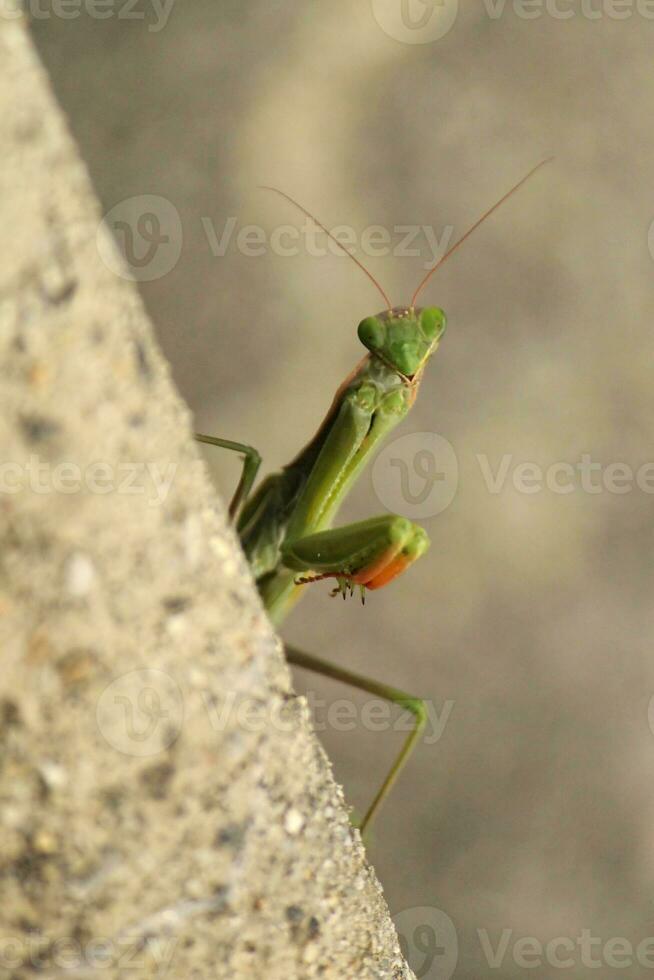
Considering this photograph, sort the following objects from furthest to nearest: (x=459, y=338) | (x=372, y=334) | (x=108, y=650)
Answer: (x=459, y=338) < (x=372, y=334) < (x=108, y=650)

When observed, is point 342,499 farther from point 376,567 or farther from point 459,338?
point 459,338

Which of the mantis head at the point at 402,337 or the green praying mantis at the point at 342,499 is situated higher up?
the mantis head at the point at 402,337

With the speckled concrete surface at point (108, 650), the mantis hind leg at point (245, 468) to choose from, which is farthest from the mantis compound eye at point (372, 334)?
the speckled concrete surface at point (108, 650)

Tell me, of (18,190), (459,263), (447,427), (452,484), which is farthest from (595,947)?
(18,190)

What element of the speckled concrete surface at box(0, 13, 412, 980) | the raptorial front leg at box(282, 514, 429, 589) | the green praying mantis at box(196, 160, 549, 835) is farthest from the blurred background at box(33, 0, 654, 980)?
the speckled concrete surface at box(0, 13, 412, 980)

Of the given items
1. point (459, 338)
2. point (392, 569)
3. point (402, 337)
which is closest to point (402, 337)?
point (402, 337)

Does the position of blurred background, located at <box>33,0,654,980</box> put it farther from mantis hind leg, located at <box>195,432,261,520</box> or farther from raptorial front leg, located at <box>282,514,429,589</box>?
raptorial front leg, located at <box>282,514,429,589</box>

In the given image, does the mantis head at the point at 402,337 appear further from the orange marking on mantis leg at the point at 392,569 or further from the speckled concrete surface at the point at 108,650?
the speckled concrete surface at the point at 108,650
